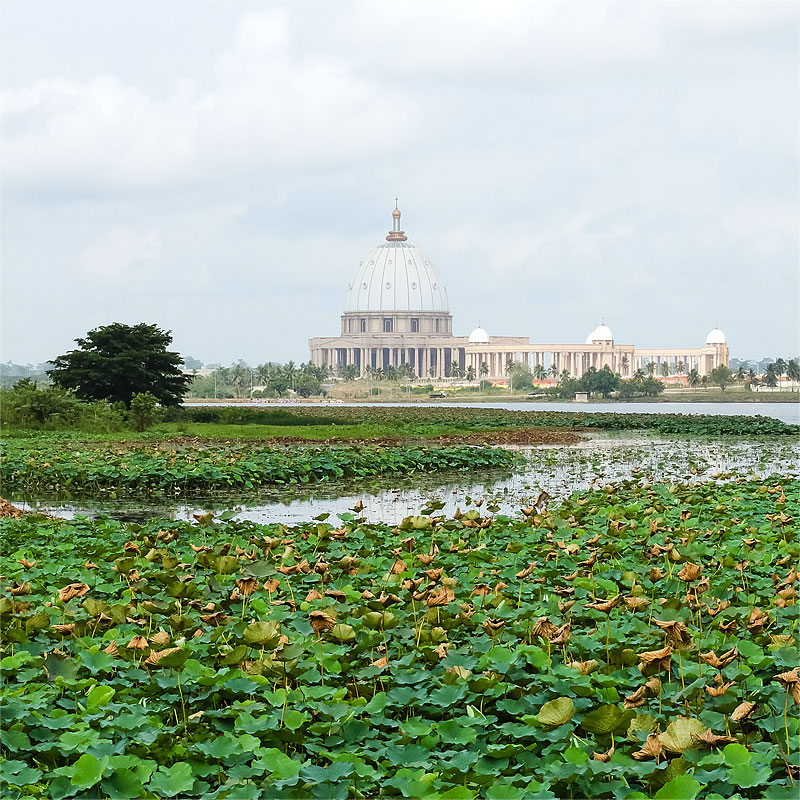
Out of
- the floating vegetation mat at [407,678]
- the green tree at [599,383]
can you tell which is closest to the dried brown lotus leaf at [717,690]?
the floating vegetation mat at [407,678]

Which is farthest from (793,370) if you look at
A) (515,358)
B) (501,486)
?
(501,486)

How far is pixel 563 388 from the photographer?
62688 mm

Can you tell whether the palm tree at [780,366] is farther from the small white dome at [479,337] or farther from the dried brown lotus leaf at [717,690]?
the dried brown lotus leaf at [717,690]

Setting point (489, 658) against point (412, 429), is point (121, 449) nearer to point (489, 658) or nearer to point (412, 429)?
point (412, 429)

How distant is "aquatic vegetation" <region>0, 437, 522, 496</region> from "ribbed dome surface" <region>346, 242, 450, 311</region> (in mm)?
85323

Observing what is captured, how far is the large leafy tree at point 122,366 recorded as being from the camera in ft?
80.7

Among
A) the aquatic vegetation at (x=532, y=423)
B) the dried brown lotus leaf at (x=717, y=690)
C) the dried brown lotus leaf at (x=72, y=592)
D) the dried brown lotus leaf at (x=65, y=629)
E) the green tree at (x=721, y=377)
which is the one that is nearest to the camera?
the dried brown lotus leaf at (x=717, y=690)

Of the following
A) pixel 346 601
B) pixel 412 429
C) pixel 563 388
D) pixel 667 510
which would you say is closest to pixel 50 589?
pixel 346 601

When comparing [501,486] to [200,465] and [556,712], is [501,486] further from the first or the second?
[556,712]

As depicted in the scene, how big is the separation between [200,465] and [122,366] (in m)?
13.5

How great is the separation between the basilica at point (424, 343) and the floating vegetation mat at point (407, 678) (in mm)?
86434

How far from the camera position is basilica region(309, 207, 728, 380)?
303 ft

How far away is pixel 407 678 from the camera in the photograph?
3.27m

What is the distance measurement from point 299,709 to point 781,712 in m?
1.37
